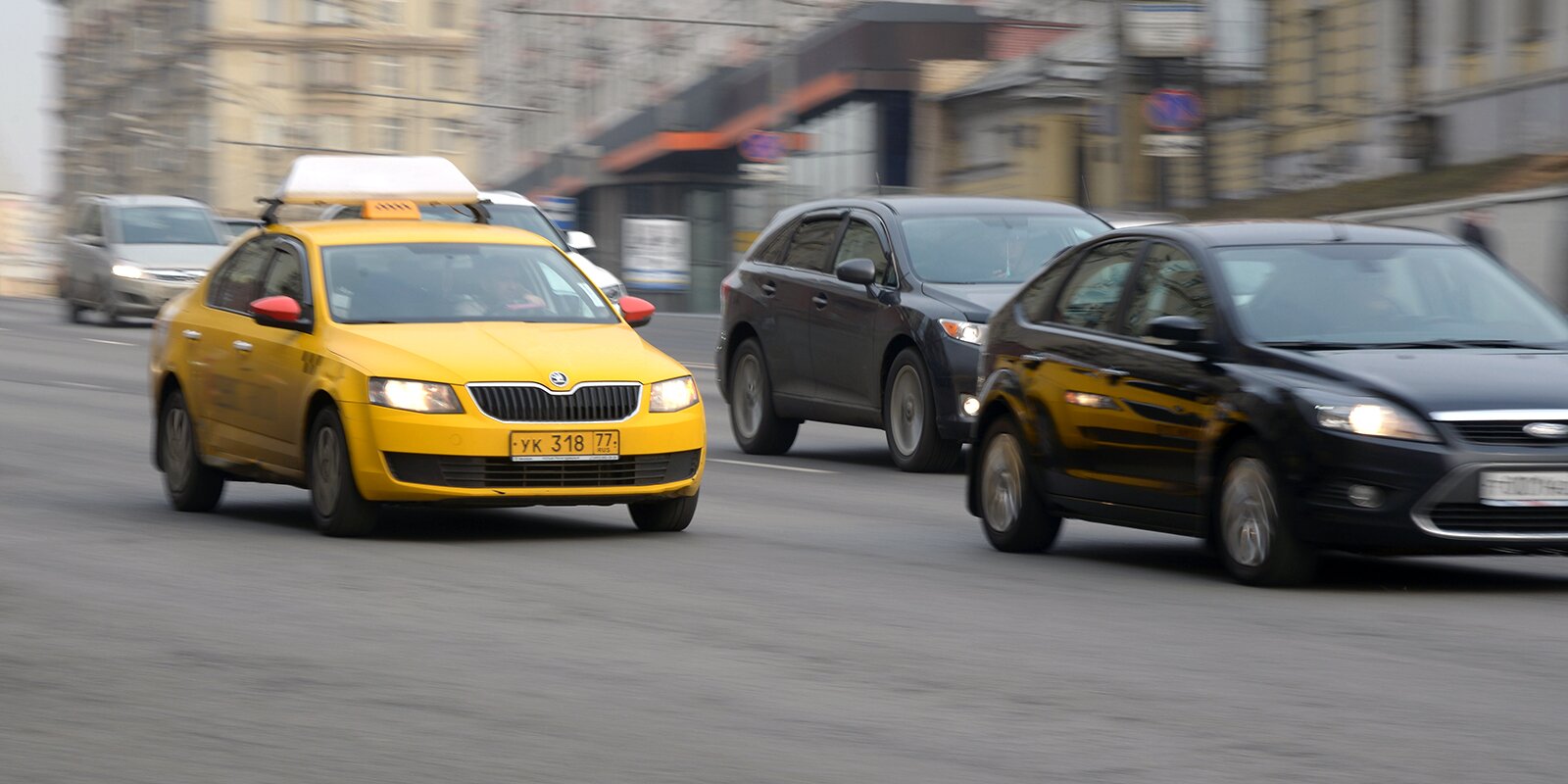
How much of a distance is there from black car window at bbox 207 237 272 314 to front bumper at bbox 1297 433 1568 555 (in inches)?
228

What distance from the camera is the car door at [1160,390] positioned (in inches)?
405

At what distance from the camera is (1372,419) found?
948 centimetres

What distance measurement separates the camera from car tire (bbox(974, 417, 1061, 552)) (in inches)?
451

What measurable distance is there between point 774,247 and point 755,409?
1142mm

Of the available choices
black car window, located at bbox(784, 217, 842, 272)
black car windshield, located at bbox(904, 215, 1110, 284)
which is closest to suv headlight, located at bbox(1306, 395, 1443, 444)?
black car windshield, located at bbox(904, 215, 1110, 284)

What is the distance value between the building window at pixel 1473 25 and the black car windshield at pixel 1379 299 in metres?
30.3

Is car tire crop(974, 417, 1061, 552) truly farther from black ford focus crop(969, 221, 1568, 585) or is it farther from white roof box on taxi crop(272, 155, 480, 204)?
white roof box on taxi crop(272, 155, 480, 204)

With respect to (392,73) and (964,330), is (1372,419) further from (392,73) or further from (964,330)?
(392,73)

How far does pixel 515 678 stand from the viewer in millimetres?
7434

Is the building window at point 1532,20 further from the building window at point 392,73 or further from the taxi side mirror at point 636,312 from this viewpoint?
the building window at point 392,73

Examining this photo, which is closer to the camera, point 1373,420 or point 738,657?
point 738,657

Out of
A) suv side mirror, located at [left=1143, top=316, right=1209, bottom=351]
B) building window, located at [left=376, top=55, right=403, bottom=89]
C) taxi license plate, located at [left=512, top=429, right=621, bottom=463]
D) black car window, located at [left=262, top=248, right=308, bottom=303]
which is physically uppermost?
building window, located at [left=376, top=55, right=403, bottom=89]

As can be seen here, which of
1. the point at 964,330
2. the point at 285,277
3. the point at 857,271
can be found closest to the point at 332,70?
the point at 857,271

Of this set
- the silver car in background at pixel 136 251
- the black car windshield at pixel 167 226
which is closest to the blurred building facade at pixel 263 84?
the silver car in background at pixel 136 251
